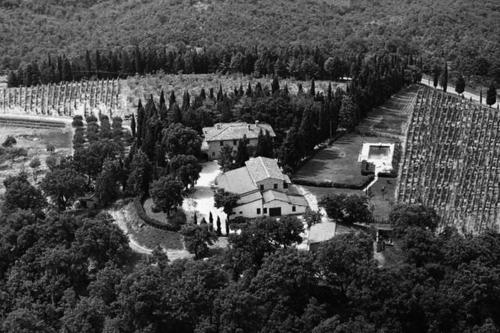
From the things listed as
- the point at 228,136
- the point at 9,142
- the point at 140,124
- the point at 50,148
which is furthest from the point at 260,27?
the point at 228,136

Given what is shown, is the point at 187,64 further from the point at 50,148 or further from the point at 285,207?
the point at 285,207

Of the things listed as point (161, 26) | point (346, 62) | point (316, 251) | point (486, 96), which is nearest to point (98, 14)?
point (161, 26)

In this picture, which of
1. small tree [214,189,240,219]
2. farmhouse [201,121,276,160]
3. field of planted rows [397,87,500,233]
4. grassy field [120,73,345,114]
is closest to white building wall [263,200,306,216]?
small tree [214,189,240,219]

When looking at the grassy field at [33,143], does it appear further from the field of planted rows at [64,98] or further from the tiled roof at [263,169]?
the tiled roof at [263,169]

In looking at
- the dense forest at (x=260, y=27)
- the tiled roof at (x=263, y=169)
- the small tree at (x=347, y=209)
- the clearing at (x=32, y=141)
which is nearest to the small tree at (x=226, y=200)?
the tiled roof at (x=263, y=169)

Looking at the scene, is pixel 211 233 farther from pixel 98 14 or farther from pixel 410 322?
pixel 98 14
